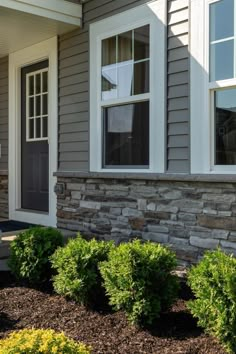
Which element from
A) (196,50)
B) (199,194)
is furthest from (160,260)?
(196,50)

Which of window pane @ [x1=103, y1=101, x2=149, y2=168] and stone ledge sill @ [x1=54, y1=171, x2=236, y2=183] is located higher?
window pane @ [x1=103, y1=101, x2=149, y2=168]

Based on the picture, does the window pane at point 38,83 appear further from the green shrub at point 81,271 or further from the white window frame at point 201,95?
the green shrub at point 81,271

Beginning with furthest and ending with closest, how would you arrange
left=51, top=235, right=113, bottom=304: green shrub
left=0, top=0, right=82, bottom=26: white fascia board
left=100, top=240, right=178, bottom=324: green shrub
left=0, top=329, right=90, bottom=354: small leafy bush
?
left=0, top=0, right=82, bottom=26: white fascia board, left=51, top=235, right=113, bottom=304: green shrub, left=100, top=240, right=178, bottom=324: green shrub, left=0, top=329, right=90, bottom=354: small leafy bush

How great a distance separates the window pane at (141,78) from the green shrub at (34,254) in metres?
1.69

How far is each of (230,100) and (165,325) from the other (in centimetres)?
192

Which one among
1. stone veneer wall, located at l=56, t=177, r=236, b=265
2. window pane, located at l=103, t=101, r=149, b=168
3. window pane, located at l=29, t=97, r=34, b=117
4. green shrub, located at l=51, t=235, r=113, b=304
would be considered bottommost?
green shrub, located at l=51, t=235, r=113, b=304

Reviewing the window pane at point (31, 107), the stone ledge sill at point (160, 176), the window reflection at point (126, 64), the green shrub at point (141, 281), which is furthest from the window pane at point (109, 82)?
the green shrub at point (141, 281)

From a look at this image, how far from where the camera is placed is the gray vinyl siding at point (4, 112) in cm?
633

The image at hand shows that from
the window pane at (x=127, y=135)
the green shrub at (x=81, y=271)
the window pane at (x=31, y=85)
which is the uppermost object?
the window pane at (x=31, y=85)

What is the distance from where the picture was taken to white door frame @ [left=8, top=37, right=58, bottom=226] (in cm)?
544

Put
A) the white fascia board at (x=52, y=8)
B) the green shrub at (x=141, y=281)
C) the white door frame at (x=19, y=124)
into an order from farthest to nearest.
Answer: the white door frame at (x=19, y=124)
the white fascia board at (x=52, y=8)
the green shrub at (x=141, y=281)

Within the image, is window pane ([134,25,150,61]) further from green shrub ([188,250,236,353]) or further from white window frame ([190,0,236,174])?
green shrub ([188,250,236,353])

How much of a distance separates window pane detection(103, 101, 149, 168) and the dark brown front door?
127 centimetres

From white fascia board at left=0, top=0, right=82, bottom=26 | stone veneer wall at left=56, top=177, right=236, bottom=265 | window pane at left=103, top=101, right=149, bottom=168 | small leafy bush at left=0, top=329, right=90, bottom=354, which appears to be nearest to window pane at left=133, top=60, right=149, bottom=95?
window pane at left=103, top=101, right=149, bottom=168
